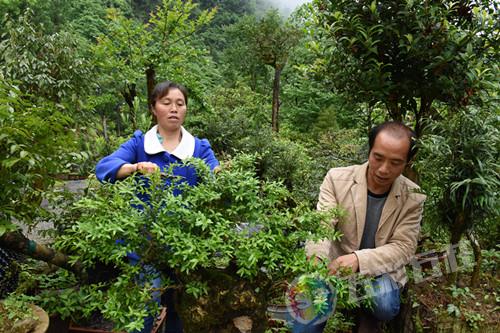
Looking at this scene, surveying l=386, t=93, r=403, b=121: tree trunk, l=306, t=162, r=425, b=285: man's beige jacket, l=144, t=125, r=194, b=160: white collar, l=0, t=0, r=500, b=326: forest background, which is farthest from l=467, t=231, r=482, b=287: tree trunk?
l=144, t=125, r=194, b=160: white collar

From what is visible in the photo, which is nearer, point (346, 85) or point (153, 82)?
point (346, 85)

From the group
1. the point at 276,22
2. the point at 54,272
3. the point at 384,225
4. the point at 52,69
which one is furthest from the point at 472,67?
the point at 276,22

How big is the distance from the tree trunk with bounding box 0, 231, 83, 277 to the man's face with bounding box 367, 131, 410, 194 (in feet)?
5.42

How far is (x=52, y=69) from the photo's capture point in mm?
4926

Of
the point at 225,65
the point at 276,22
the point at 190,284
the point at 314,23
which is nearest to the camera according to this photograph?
the point at 190,284

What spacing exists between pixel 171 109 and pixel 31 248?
1038mm

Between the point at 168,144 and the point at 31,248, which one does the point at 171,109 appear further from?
the point at 31,248

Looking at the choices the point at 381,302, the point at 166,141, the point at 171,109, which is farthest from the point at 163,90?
the point at 381,302

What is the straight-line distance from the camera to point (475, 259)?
8.08 ft

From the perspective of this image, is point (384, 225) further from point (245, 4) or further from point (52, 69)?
point (245, 4)

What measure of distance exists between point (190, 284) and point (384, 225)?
3.74 feet

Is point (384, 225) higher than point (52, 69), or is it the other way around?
point (52, 69)

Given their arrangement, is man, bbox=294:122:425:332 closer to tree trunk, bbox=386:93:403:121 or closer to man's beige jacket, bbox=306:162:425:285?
man's beige jacket, bbox=306:162:425:285

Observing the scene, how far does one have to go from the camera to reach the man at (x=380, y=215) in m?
1.92
